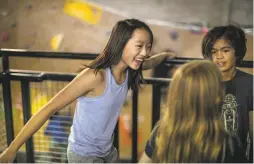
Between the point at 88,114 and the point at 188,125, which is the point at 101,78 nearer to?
the point at 88,114

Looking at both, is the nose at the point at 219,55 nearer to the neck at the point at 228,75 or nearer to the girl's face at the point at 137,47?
the neck at the point at 228,75

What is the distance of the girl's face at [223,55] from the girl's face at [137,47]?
0.65ft

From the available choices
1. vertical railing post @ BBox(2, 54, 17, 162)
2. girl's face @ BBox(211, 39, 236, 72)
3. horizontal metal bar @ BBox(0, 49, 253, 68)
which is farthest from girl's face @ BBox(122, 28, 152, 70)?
vertical railing post @ BBox(2, 54, 17, 162)

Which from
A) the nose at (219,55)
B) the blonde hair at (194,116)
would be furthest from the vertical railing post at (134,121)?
the blonde hair at (194,116)

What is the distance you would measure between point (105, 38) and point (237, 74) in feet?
5.52

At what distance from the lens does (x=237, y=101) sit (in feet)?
3.24

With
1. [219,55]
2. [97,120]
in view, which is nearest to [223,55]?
[219,55]

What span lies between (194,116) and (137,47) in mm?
285

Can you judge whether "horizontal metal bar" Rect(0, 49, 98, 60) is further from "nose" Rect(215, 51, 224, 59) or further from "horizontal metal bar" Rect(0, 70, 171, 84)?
"nose" Rect(215, 51, 224, 59)

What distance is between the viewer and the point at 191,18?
2201mm

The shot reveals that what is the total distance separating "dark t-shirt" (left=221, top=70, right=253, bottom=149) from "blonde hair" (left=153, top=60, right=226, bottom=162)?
9.3 inches

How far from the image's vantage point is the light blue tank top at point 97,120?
3.16ft

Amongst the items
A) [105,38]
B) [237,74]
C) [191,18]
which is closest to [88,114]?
[237,74]

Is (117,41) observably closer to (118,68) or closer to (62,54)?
(118,68)
